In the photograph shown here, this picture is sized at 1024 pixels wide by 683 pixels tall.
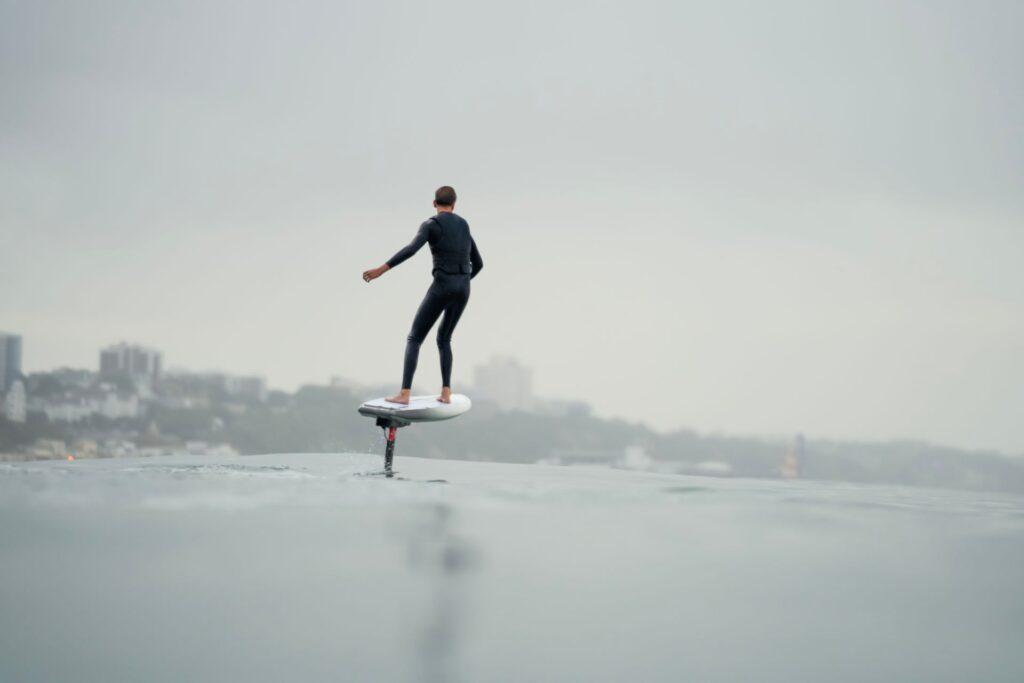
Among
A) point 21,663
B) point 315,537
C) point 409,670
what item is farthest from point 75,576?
point 409,670

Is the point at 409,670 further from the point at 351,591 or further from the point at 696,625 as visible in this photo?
the point at 696,625

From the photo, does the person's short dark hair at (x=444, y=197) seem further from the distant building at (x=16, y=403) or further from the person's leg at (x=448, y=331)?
the distant building at (x=16, y=403)

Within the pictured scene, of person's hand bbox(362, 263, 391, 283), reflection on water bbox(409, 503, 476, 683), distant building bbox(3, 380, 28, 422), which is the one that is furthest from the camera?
distant building bbox(3, 380, 28, 422)

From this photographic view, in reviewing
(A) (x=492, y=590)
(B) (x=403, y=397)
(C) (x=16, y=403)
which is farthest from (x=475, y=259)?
(C) (x=16, y=403)

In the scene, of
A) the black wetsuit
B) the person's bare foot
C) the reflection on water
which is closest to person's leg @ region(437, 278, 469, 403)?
the black wetsuit

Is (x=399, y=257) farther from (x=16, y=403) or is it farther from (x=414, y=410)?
(x=16, y=403)

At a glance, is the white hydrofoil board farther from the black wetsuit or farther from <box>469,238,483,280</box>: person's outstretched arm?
<box>469,238,483,280</box>: person's outstretched arm

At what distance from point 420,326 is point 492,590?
3286 mm

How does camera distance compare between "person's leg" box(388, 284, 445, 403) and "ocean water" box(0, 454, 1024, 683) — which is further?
"person's leg" box(388, 284, 445, 403)

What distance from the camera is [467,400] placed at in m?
11.3

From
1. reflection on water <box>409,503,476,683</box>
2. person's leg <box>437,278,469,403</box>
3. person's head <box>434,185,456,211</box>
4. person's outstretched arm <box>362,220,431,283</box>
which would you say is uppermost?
person's head <box>434,185,456,211</box>

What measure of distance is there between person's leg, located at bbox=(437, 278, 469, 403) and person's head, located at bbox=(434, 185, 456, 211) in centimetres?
75

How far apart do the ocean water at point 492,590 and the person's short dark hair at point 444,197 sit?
→ 3208 mm

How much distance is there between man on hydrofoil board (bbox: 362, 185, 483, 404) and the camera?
10500 millimetres
